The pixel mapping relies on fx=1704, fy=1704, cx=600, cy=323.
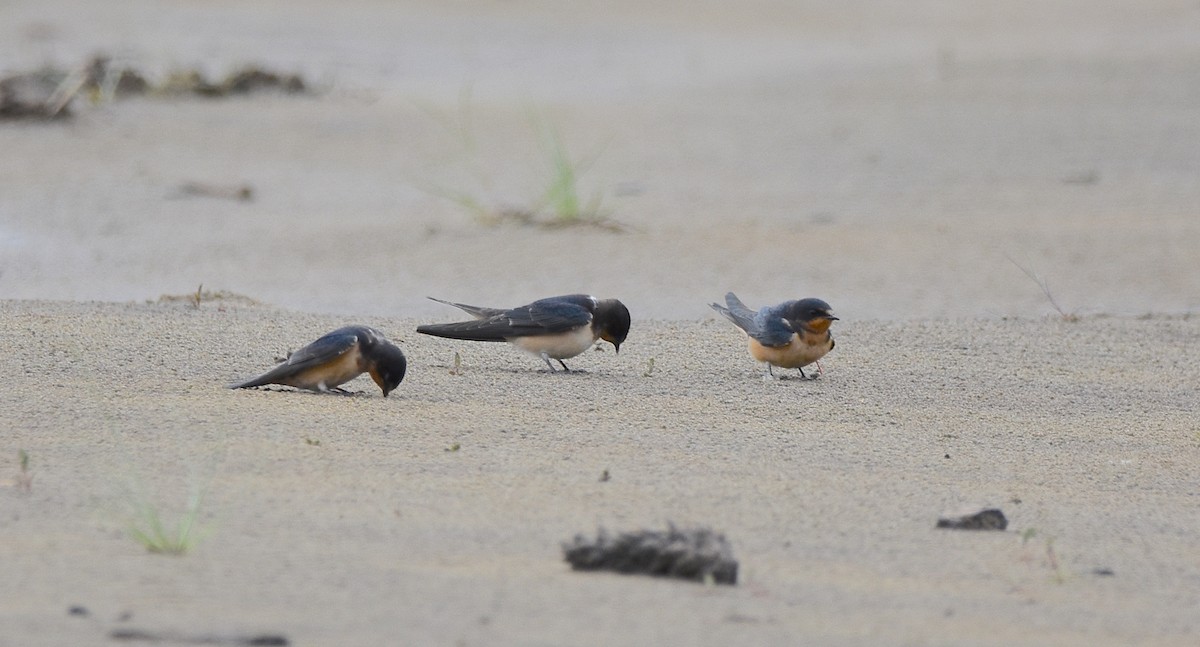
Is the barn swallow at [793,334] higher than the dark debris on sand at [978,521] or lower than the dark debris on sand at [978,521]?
higher

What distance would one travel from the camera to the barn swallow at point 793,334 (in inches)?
243

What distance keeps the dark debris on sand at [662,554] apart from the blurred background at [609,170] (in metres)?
4.35

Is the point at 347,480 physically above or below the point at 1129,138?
below

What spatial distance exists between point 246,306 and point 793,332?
259 cm

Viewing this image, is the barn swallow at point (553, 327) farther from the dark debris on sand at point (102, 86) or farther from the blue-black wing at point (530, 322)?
the dark debris on sand at point (102, 86)

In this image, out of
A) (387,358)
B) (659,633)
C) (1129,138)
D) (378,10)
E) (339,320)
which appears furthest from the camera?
(378,10)

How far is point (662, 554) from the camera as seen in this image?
142 inches

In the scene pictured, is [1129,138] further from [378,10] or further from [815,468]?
[378,10]

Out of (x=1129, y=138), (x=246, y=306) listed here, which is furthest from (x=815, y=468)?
(x=1129, y=138)

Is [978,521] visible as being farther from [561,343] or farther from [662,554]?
[561,343]

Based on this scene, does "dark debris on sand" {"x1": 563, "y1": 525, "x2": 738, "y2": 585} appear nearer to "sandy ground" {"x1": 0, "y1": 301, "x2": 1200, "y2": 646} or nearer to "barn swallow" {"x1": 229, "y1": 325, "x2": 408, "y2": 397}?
"sandy ground" {"x1": 0, "y1": 301, "x2": 1200, "y2": 646}

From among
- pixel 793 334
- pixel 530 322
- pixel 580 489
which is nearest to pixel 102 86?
pixel 530 322

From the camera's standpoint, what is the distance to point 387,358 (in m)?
5.28

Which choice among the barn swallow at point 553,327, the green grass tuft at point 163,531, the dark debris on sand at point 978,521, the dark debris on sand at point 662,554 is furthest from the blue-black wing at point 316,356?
the dark debris on sand at point 978,521
